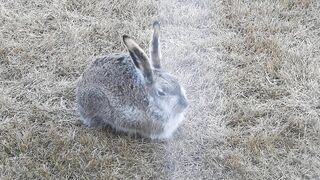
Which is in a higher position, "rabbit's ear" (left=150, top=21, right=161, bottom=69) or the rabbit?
"rabbit's ear" (left=150, top=21, right=161, bottom=69)

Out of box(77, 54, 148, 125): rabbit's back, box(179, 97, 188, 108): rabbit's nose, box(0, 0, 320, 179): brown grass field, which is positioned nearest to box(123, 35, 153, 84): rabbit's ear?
box(77, 54, 148, 125): rabbit's back

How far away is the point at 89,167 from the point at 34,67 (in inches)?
45.9

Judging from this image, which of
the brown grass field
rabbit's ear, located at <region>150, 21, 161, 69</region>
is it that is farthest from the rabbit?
the brown grass field

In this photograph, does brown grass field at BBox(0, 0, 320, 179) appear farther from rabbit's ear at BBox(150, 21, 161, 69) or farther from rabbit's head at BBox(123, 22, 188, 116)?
rabbit's ear at BBox(150, 21, 161, 69)

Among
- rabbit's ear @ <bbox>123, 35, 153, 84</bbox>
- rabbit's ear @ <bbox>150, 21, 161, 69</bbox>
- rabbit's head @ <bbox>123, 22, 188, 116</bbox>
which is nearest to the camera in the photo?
rabbit's ear @ <bbox>123, 35, 153, 84</bbox>

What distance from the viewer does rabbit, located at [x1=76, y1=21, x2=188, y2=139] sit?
3.42 m

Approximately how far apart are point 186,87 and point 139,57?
0.84 m

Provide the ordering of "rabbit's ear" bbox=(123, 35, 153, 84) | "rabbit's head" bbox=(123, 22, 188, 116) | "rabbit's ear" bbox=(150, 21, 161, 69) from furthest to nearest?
"rabbit's ear" bbox=(150, 21, 161, 69) < "rabbit's head" bbox=(123, 22, 188, 116) < "rabbit's ear" bbox=(123, 35, 153, 84)

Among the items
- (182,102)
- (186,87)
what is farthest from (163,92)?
(186,87)

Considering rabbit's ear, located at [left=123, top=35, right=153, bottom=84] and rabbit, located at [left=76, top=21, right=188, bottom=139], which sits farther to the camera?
rabbit, located at [left=76, top=21, right=188, bottom=139]

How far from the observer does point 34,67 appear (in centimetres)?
417

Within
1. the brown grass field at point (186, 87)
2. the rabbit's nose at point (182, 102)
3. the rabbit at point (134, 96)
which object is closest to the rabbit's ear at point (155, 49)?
the rabbit at point (134, 96)

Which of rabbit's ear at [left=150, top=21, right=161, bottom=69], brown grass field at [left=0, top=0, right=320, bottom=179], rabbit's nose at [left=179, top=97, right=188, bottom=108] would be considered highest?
rabbit's ear at [left=150, top=21, right=161, bottom=69]

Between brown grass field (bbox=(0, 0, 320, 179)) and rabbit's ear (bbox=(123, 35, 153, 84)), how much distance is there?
1.67 feet
